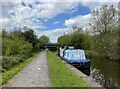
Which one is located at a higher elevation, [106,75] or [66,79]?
[66,79]

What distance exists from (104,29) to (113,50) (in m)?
7.73

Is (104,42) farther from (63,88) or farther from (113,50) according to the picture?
(63,88)

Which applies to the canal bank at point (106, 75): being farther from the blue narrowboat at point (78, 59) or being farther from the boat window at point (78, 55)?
the boat window at point (78, 55)

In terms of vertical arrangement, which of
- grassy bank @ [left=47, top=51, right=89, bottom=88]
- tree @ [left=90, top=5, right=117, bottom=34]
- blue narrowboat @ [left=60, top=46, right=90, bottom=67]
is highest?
tree @ [left=90, top=5, right=117, bottom=34]

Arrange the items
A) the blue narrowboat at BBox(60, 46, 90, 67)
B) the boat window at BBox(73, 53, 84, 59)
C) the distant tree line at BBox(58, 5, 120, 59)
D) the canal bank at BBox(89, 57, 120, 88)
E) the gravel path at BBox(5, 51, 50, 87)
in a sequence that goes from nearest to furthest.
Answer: the gravel path at BBox(5, 51, 50, 87)
the canal bank at BBox(89, 57, 120, 88)
the blue narrowboat at BBox(60, 46, 90, 67)
the boat window at BBox(73, 53, 84, 59)
the distant tree line at BBox(58, 5, 120, 59)

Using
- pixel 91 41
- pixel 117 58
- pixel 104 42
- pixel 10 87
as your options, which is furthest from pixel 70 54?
pixel 10 87

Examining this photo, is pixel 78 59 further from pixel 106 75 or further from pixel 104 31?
pixel 104 31

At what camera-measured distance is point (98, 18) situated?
50906mm

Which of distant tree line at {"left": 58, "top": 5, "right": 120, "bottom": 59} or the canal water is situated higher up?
distant tree line at {"left": 58, "top": 5, "right": 120, "bottom": 59}

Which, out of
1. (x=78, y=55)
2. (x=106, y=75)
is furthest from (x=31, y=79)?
(x=78, y=55)

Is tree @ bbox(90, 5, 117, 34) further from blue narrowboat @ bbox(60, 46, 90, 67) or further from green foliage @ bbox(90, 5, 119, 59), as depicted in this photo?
blue narrowboat @ bbox(60, 46, 90, 67)

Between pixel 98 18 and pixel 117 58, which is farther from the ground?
pixel 98 18

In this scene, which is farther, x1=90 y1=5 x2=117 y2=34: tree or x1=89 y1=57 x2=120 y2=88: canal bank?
x1=90 y1=5 x2=117 y2=34: tree

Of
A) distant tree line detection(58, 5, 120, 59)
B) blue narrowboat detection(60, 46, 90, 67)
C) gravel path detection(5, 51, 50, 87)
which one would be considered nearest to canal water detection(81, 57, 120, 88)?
blue narrowboat detection(60, 46, 90, 67)
